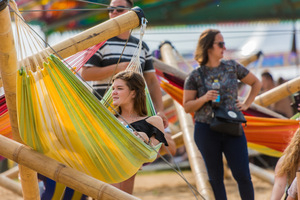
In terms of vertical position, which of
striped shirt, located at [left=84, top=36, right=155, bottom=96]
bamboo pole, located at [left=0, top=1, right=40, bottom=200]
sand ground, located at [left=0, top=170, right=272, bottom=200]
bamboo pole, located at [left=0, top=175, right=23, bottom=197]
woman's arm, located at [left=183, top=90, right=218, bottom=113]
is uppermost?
bamboo pole, located at [left=0, top=1, right=40, bottom=200]

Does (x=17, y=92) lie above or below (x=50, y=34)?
above

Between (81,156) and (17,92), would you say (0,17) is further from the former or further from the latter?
(81,156)

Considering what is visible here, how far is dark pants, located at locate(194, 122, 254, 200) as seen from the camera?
2992 millimetres

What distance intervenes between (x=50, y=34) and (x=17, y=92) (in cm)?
976

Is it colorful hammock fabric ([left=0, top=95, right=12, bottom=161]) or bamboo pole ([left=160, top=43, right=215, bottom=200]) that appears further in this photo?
bamboo pole ([left=160, top=43, right=215, bottom=200])

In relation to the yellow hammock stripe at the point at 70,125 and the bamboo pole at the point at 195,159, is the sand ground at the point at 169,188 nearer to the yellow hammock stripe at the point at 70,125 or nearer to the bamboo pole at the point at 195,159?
the bamboo pole at the point at 195,159

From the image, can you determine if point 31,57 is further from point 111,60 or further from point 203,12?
point 203,12

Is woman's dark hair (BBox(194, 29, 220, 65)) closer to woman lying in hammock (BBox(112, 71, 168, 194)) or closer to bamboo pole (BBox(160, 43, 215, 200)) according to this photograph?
woman lying in hammock (BBox(112, 71, 168, 194))

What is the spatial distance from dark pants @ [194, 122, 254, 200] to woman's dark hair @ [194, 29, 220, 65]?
0.40 m

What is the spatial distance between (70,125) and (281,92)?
8.11 ft

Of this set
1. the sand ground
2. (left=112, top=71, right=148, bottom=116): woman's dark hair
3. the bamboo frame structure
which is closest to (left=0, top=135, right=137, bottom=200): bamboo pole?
the bamboo frame structure

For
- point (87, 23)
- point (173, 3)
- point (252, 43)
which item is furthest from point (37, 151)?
point (173, 3)

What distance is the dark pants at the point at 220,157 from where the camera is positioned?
9.82 ft

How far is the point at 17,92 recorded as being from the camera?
84.3 inches
